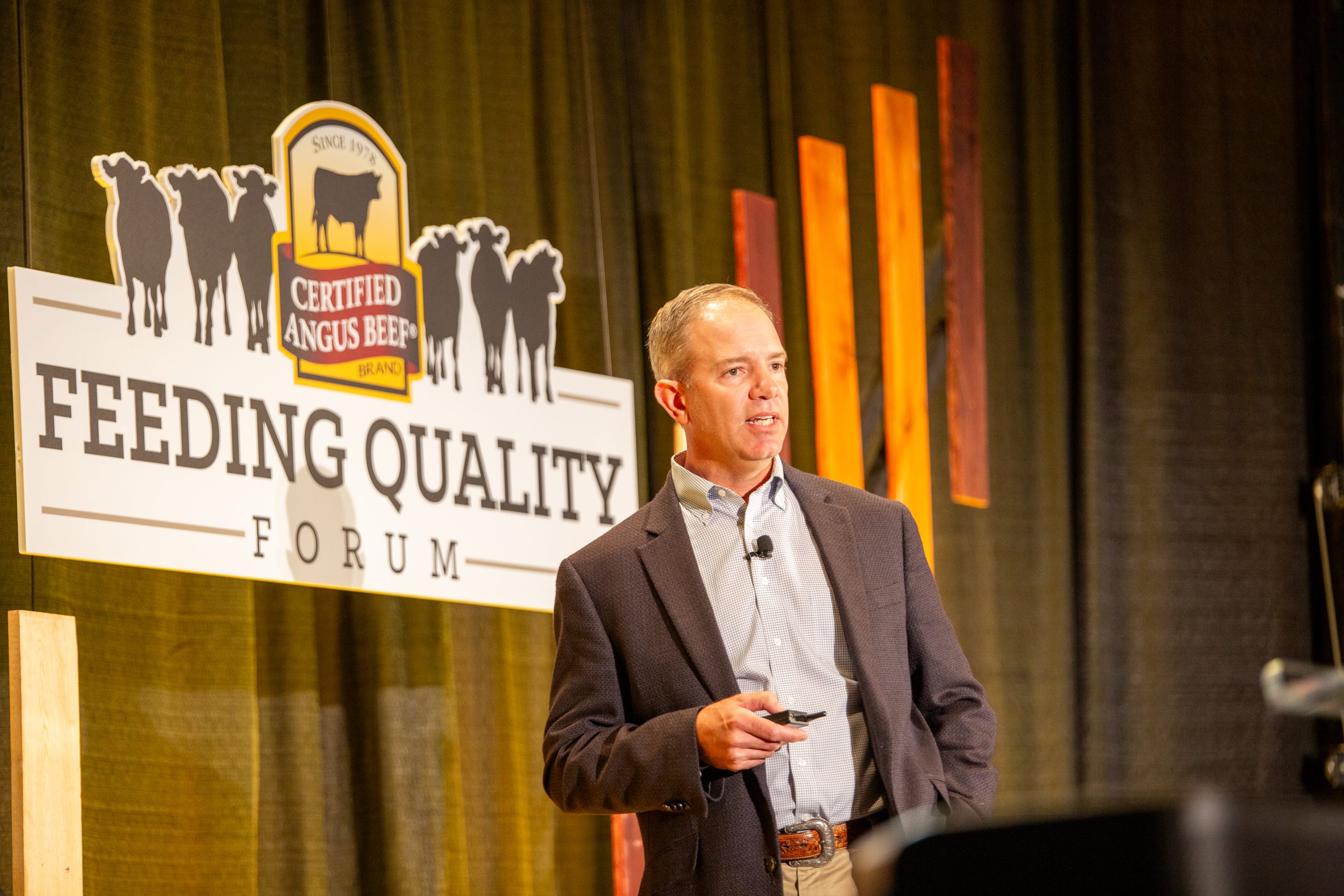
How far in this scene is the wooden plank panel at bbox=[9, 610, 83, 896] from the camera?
98.2 inches

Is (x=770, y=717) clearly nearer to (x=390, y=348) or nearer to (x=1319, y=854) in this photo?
(x=1319, y=854)

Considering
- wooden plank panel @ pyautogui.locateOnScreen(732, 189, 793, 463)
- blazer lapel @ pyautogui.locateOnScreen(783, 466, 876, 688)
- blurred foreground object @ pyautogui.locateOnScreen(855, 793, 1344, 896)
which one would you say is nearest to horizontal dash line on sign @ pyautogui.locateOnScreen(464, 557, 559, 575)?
wooden plank panel @ pyautogui.locateOnScreen(732, 189, 793, 463)

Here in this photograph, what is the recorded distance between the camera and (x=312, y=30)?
355 centimetres

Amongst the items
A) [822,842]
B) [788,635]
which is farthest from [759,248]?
[822,842]

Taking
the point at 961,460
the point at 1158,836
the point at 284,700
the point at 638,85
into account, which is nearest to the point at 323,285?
the point at 284,700

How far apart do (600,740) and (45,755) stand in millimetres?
939

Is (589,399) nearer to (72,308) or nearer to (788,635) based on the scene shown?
(72,308)

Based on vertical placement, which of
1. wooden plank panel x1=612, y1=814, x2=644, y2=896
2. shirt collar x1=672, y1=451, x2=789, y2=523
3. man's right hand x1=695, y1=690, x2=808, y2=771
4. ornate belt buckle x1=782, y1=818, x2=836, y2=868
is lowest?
wooden plank panel x1=612, y1=814, x2=644, y2=896

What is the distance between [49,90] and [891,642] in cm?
199

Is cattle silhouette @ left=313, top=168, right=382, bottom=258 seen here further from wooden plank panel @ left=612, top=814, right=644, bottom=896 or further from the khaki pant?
the khaki pant

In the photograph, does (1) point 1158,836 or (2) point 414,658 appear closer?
(1) point 1158,836

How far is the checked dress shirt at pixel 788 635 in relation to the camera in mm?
2326

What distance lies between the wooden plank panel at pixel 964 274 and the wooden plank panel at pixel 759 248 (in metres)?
0.56

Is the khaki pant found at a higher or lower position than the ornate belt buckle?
lower
